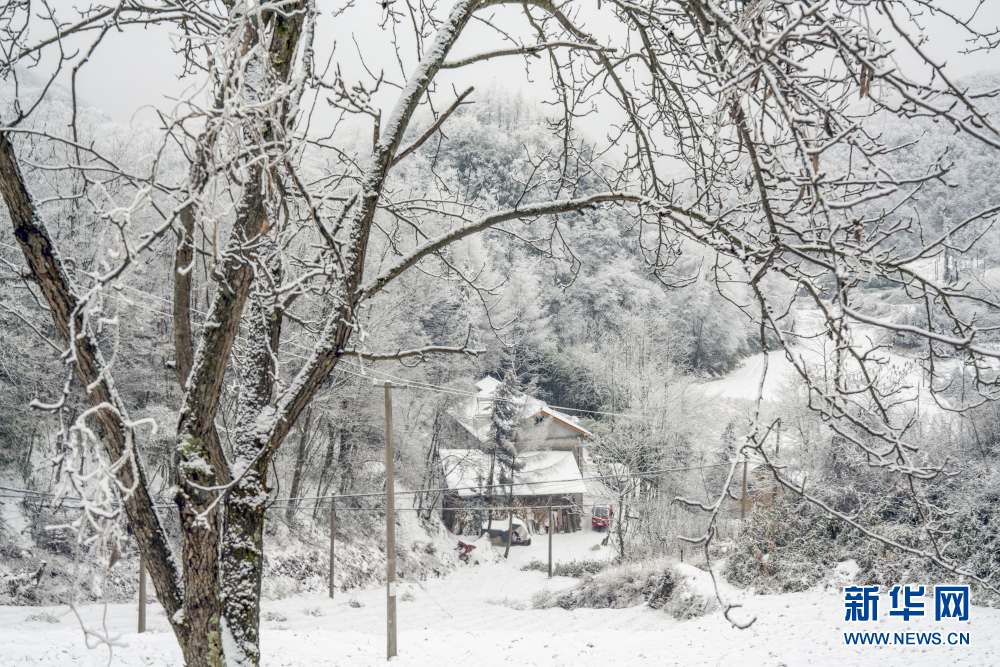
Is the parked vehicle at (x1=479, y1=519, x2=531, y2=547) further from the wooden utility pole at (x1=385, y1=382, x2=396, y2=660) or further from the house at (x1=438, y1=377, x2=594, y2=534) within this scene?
the wooden utility pole at (x1=385, y1=382, x2=396, y2=660)

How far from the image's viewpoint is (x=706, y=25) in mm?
2127

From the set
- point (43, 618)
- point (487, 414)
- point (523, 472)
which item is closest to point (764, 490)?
point (523, 472)

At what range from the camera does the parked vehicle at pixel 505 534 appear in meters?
21.9

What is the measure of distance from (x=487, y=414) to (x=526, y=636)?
1408 cm

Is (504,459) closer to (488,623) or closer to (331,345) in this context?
(488,623)

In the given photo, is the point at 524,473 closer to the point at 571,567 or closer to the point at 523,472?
the point at 523,472

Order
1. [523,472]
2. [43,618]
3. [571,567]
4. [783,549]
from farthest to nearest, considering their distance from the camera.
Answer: [523,472] < [571,567] < [783,549] < [43,618]

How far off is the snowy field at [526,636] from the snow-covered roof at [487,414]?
8026mm

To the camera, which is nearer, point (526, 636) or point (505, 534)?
point (526, 636)

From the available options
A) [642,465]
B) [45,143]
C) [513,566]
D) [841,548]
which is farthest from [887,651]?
[45,143]

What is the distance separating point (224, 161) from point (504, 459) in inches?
872

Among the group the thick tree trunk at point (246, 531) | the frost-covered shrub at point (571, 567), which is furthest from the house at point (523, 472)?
the thick tree trunk at point (246, 531)

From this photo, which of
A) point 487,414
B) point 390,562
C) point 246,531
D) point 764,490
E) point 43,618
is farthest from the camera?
point 487,414

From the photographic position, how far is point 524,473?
2302 centimetres
